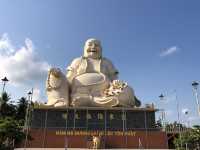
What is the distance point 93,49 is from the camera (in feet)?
83.3

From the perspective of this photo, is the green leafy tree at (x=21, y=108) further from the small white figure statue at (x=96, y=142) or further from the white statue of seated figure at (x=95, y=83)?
the small white figure statue at (x=96, y=142)

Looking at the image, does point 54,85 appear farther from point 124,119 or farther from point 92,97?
point 124,119

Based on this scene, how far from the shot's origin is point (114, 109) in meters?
20.4

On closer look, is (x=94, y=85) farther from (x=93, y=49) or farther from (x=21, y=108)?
(x=21, y=108)

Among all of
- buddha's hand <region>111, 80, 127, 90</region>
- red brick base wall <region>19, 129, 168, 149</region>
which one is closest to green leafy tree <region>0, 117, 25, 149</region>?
red brick base wall <region>19, 129, 168, 149</region>

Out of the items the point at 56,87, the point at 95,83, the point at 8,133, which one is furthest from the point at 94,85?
the point at 8,133

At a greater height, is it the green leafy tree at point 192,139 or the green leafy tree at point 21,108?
the green leafy tree at point 21,108

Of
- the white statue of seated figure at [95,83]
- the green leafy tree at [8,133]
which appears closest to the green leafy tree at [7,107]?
the white statue of seated figure at [95,83]

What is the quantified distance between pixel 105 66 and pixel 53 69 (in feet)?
18.2

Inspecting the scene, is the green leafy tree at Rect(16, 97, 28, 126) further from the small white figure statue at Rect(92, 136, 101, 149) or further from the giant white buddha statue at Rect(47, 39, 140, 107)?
the small white figure statue at Rect(92, 136, 101, 149)

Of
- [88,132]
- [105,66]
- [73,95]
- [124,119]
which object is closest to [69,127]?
[88,132]

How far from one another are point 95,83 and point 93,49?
4.48m

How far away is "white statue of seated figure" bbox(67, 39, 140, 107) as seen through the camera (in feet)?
68.7

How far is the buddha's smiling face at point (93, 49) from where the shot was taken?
25.3 metres
